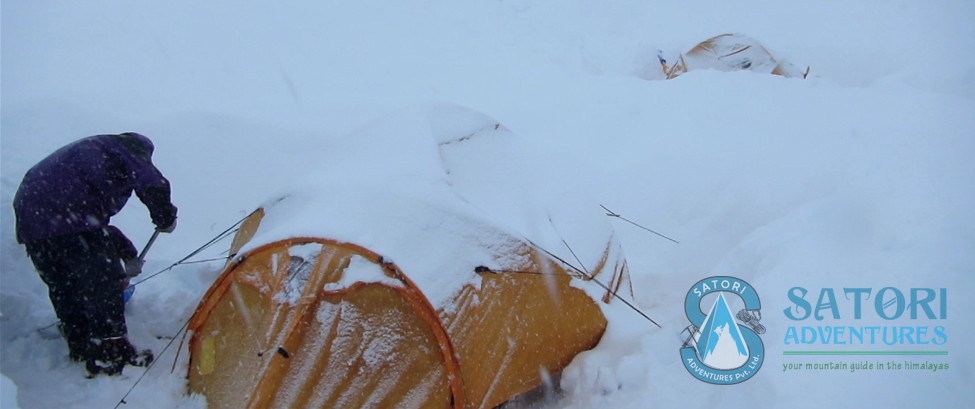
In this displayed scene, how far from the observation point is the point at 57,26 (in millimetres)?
8234

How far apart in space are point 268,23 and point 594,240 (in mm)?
7949

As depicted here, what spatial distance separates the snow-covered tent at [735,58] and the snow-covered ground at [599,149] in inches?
27.9

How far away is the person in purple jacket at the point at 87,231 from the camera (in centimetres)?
333

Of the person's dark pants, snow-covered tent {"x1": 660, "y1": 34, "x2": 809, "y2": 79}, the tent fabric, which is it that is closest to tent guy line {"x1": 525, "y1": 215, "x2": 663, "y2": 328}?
the tent fabric

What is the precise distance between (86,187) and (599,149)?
193 inches

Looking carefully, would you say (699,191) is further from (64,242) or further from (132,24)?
(132,24)

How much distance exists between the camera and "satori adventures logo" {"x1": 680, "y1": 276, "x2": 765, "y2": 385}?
11.9 ft

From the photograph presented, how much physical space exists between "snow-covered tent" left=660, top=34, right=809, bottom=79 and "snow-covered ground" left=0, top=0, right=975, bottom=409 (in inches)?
27.9

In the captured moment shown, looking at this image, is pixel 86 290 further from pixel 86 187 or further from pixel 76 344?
pixel 86 187

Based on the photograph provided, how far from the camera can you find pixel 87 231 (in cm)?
339

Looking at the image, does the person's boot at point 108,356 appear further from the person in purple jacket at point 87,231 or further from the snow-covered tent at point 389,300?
the snow-covered tent at point 389,300

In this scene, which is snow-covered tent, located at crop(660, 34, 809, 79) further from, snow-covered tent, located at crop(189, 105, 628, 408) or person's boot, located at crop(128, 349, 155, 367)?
person's boot, located at crop(128, 349, 155, 367)

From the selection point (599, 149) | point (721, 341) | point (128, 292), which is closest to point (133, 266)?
point (128, 292)

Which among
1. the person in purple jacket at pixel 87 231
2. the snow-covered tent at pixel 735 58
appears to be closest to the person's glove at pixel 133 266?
the person in purple jacket at pixel 87 231
